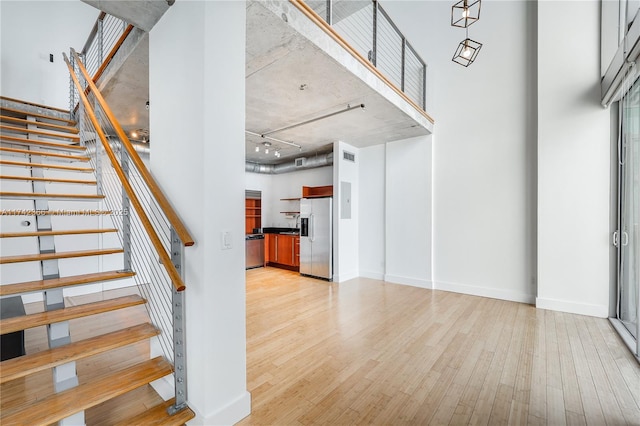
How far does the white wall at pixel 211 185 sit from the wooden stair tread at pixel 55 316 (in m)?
0.66

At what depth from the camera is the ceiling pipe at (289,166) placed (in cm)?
685

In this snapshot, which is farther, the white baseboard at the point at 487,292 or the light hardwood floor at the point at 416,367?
the white baseboard at the point at 487,292

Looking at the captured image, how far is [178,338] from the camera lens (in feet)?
6.23

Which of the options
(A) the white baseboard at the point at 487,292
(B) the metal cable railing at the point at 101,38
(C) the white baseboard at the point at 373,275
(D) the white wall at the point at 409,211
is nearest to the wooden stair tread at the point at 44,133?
(B) the metal cable railing at the point at 101,38

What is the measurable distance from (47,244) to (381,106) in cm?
410

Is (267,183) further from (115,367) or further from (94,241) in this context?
(115,367)

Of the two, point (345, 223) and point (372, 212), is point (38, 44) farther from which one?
point (372, 212)

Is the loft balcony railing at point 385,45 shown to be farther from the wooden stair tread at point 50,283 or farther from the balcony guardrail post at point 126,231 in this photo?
the wooden stair tread at point 50,283

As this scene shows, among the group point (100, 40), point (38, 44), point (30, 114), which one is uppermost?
point (38, 44)

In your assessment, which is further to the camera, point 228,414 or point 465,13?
point 465,13

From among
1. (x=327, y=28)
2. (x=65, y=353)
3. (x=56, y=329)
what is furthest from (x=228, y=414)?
(x=327, y=28)

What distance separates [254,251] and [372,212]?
344cm

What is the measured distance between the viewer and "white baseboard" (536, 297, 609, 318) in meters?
3.88

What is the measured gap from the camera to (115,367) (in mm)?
2609
